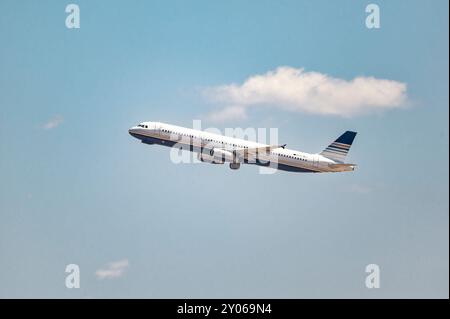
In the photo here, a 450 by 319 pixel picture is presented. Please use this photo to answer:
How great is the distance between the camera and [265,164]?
178000mm

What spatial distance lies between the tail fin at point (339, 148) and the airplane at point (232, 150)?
0.25 m

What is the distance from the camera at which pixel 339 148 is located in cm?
18475

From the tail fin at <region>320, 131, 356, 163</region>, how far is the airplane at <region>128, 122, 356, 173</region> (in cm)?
25

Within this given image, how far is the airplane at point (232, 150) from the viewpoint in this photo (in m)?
174

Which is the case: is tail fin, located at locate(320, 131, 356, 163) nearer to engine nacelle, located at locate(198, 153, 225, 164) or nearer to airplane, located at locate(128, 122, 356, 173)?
airplane, located at locate(128, 122, 356, 173)

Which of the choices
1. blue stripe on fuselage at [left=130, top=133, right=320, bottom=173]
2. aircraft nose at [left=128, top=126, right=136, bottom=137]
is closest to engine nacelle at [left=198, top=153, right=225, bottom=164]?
blue stripe on fuselage at [left=130, top=133, right=320, bottom=173]

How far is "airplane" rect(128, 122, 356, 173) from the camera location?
569ft

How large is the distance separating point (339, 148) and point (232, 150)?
24.4 meters

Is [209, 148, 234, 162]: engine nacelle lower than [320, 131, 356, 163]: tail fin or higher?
lower

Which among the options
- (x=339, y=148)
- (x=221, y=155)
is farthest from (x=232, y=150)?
(x=339, y=148)

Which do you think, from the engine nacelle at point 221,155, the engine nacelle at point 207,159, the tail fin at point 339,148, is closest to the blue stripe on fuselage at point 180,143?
the engine nacelle at point 207,159
